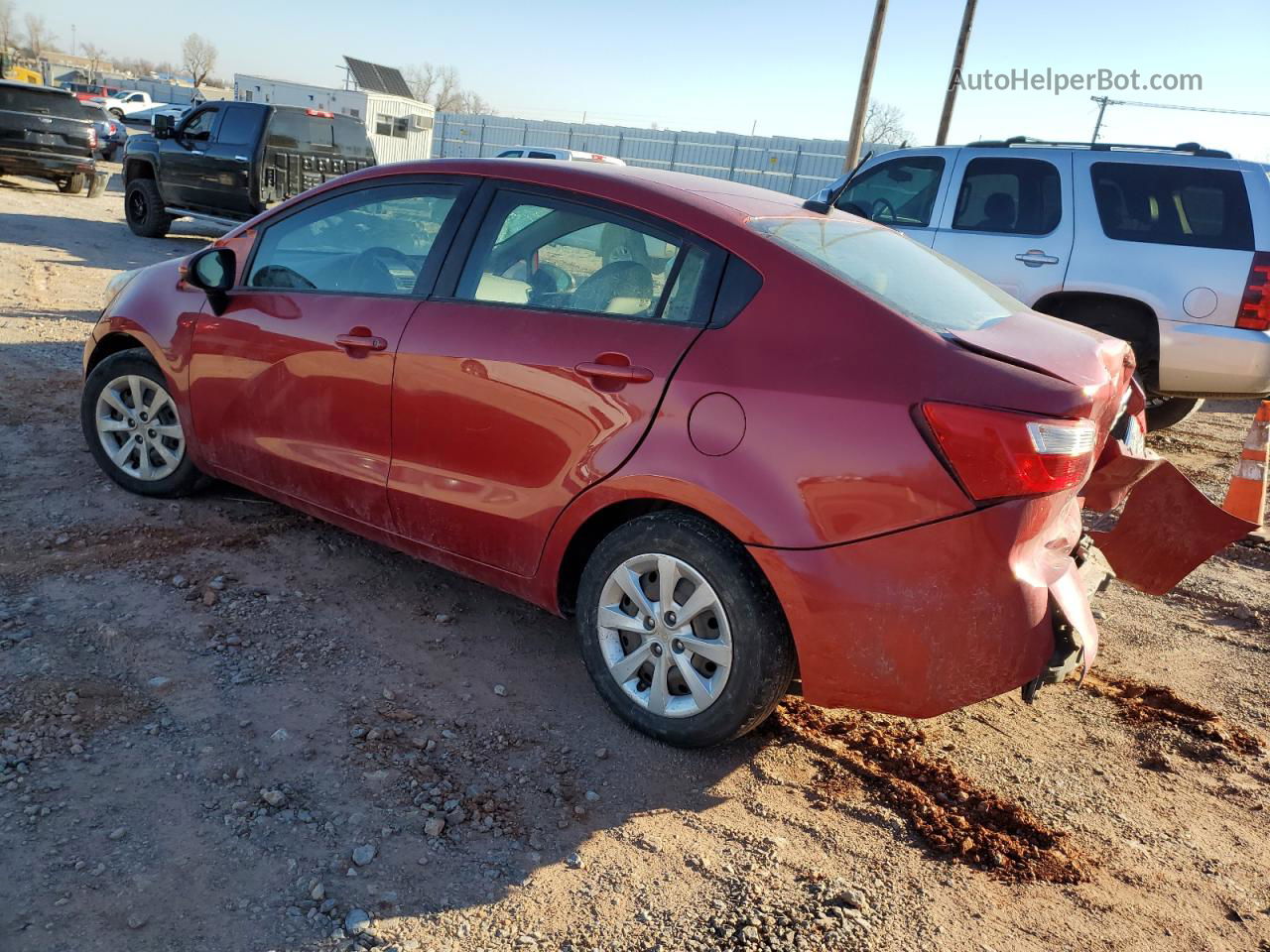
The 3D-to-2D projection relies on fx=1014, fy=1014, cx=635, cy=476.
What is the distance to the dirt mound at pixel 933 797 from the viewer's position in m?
2.81

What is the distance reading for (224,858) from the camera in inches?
99.0

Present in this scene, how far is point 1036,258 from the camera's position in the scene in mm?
7367

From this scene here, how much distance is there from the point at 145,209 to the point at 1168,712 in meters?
15.5

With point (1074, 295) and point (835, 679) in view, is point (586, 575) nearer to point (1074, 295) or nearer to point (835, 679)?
point (835, 679)

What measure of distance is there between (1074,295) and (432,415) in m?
5.58

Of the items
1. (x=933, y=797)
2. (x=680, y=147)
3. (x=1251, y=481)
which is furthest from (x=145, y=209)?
(x=680, y=147)

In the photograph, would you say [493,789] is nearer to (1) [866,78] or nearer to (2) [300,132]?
(2) [300,132]

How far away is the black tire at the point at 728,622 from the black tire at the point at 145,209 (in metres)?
14.3

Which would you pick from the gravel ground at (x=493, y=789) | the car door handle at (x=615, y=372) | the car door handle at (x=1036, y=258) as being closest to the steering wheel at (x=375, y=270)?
the car door handle at (x=615, y=372)

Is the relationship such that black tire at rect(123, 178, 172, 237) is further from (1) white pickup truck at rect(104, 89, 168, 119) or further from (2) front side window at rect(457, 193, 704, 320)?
(1) white pickup truck at rect(104, 89, 168, 119)

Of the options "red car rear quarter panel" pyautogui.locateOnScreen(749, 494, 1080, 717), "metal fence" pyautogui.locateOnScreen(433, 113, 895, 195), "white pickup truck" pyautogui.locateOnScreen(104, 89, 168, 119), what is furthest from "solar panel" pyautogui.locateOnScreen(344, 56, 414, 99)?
"red car rear quarter panel" pyautogui.locateOnScreen(749, 494, 1080, 717)

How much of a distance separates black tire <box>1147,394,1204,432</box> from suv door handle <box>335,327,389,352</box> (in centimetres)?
705

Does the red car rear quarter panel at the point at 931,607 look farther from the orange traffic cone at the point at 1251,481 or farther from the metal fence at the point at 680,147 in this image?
the metal fence at the point at 680,147

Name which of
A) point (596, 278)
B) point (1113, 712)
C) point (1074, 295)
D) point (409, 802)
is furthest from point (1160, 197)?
point (409, 802)
